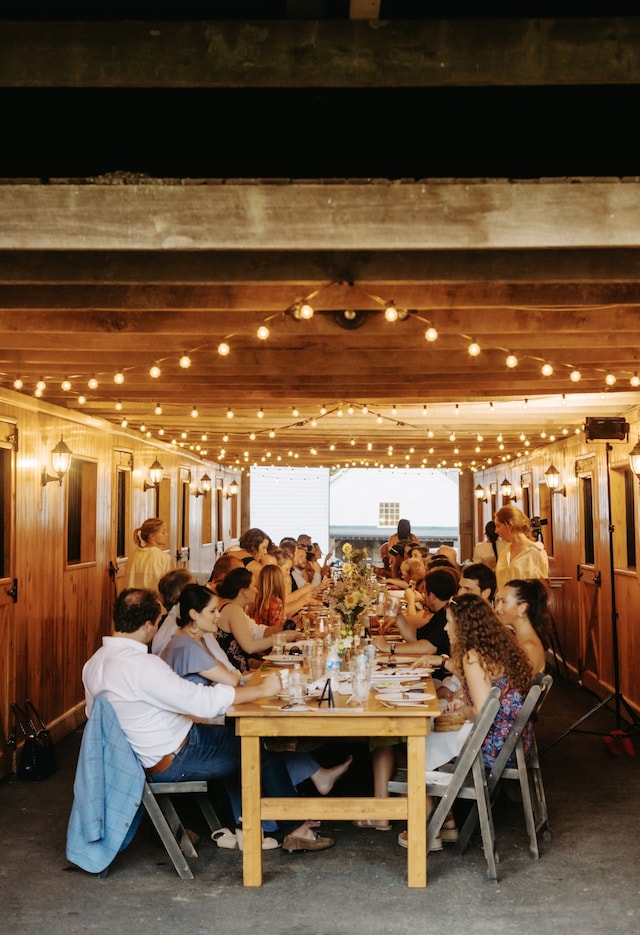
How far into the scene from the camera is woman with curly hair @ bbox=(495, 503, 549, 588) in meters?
8.25

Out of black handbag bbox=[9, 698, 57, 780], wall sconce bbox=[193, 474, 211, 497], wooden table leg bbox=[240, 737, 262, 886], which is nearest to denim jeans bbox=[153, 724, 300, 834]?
wooden table leg bbox=[240, 737, 262, 886]

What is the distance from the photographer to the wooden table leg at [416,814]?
4.42 meters

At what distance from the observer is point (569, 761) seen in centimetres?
682

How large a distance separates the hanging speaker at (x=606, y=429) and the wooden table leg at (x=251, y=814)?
449cm

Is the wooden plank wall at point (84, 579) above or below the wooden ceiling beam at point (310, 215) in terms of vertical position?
below

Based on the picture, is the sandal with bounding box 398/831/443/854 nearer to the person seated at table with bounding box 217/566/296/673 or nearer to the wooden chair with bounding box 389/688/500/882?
the wooden chair with bounding box 389/688/500/882

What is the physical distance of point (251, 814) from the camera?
14.6 feet

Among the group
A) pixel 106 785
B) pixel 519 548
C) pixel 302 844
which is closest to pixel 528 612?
pixel 302 844

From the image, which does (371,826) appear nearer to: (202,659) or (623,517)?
(202,659)

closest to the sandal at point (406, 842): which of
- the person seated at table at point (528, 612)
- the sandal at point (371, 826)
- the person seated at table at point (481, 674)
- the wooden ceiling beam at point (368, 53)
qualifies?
the person seated at table at point (481, 674)

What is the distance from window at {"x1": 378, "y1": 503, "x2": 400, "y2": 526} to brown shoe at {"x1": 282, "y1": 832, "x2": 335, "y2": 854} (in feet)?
85.9

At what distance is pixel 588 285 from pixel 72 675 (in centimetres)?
578

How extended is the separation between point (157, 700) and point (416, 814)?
4.46 ft

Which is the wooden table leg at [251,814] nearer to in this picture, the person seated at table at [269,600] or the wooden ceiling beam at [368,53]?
the person seated at table at [269,600]
